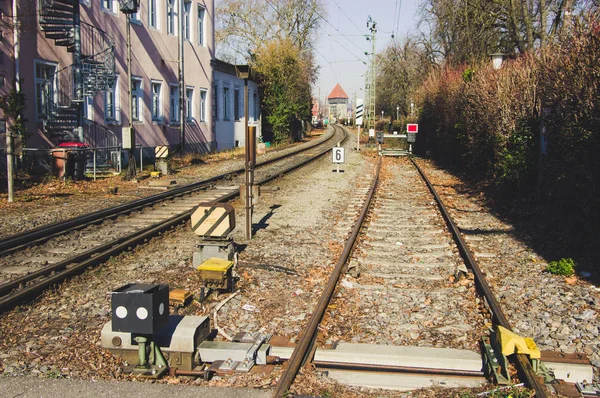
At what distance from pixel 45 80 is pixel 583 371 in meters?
19.4

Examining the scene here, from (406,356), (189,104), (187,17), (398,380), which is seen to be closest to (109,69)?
(189,104)

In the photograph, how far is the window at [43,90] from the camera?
782 inches

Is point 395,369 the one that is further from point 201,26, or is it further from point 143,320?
point 201,26

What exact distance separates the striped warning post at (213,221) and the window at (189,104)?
24.1 meters

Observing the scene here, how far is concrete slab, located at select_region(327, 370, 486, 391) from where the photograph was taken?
4801mm

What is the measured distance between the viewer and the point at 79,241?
33.2 feet

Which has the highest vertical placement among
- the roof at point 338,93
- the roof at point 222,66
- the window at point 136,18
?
the roof at point 338,93

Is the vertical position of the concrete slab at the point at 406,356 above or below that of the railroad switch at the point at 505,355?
below

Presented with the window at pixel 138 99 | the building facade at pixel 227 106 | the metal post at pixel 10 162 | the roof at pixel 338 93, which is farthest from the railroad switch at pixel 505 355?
the roof at pixel 338 93

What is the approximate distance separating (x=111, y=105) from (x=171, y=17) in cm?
725

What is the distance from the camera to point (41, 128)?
19844 mm

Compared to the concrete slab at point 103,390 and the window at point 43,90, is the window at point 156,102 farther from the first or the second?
the concrete slab at point 103,390

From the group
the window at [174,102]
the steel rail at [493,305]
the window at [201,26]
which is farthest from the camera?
the window at [201,26]

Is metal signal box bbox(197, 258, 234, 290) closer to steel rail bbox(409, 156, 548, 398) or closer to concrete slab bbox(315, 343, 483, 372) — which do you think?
concrete slab bbox(315, 343, 483, 372)
